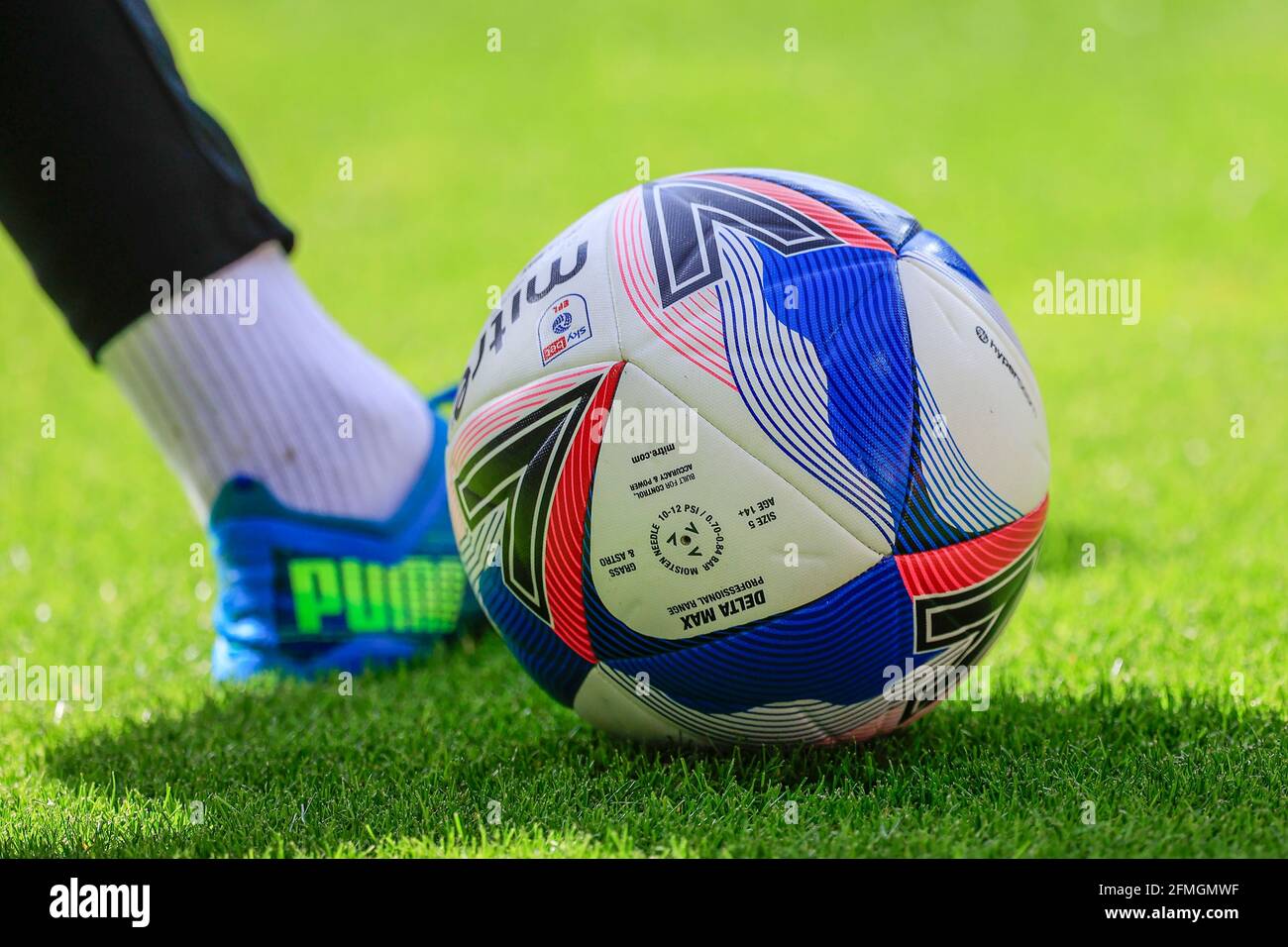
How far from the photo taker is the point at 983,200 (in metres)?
10.8

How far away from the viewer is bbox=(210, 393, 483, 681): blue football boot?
12.1ft

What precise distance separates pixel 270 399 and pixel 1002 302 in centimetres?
587

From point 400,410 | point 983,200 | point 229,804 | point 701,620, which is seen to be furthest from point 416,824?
point 983,200

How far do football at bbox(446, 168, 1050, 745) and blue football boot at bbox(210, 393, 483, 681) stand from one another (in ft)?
3.55

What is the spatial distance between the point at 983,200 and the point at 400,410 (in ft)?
25.8

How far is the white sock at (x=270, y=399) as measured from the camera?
138 inches

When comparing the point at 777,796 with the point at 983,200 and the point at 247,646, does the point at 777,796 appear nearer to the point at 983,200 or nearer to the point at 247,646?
the point at 247,646
